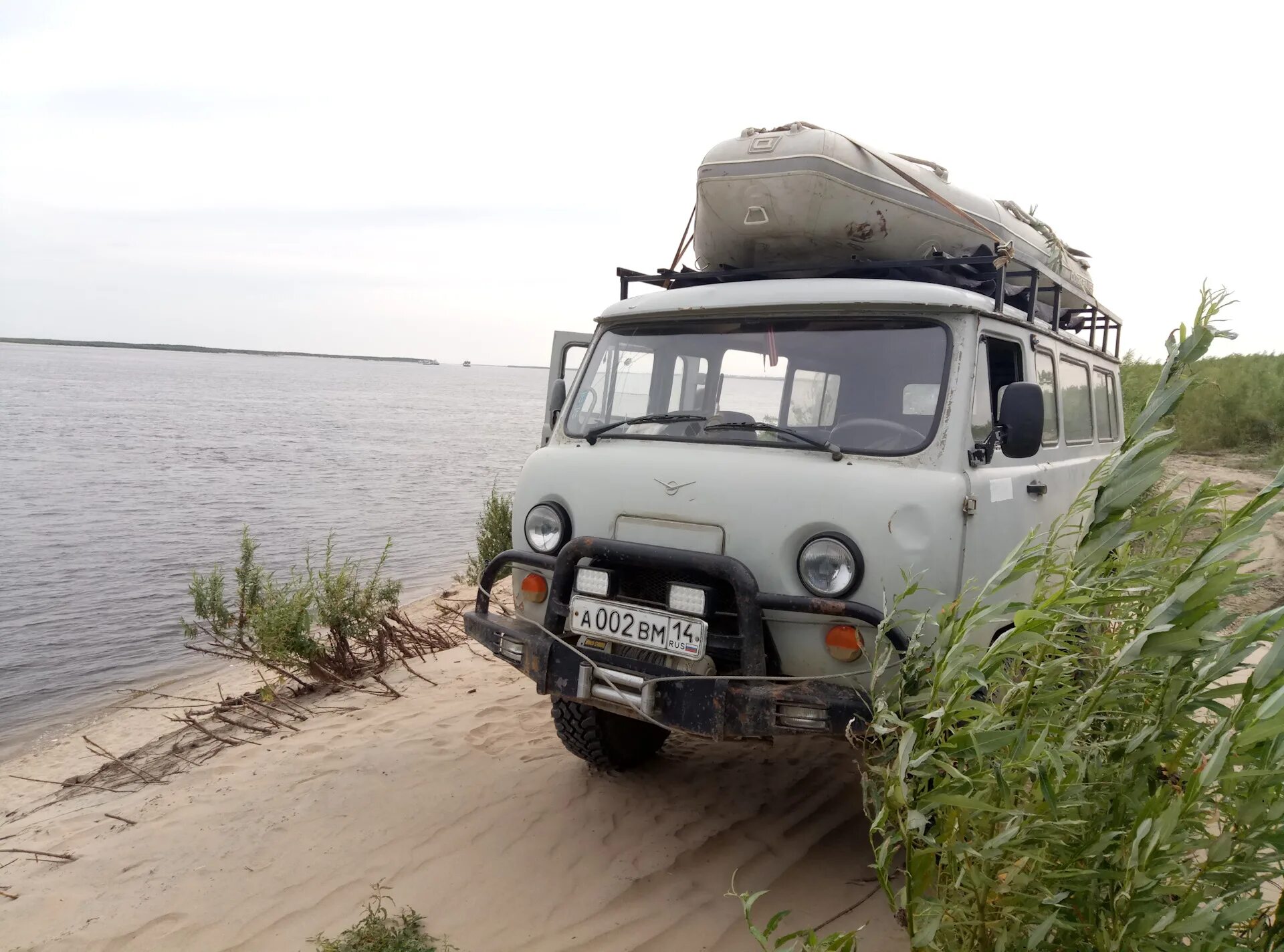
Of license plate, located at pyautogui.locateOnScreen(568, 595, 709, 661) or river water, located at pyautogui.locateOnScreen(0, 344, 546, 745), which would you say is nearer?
license plate, located at pyautogui.locateOnScreen(568, 595, 709, 661)

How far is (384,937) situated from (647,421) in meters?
2.39

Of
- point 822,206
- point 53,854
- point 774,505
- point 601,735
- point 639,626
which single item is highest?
point 822,206

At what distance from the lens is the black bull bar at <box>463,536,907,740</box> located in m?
3.10

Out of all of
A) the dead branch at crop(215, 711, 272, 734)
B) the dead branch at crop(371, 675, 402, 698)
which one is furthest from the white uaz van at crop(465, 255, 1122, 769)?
the dead branch at crop(215, 711, 272, 734)

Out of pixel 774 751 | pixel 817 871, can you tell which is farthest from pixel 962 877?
pixel 774 751

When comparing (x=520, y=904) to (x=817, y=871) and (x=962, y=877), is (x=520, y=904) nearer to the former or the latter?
(x=817, y=871)

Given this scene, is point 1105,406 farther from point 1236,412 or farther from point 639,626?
point 1236,412

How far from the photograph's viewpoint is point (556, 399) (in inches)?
193

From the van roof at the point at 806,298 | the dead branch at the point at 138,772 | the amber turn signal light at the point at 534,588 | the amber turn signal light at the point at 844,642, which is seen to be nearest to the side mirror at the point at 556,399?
the van roof at the point at 806,298

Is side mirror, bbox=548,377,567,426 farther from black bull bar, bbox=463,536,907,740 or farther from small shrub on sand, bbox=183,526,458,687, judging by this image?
small shrub on sand, bbox=183,526,458,687

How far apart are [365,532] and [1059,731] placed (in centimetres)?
1516

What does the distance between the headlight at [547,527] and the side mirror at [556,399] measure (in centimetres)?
97

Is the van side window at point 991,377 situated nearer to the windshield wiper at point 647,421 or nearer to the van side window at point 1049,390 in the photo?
the van side window at point 1049,390

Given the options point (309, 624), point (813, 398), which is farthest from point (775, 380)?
point (309, 624)
